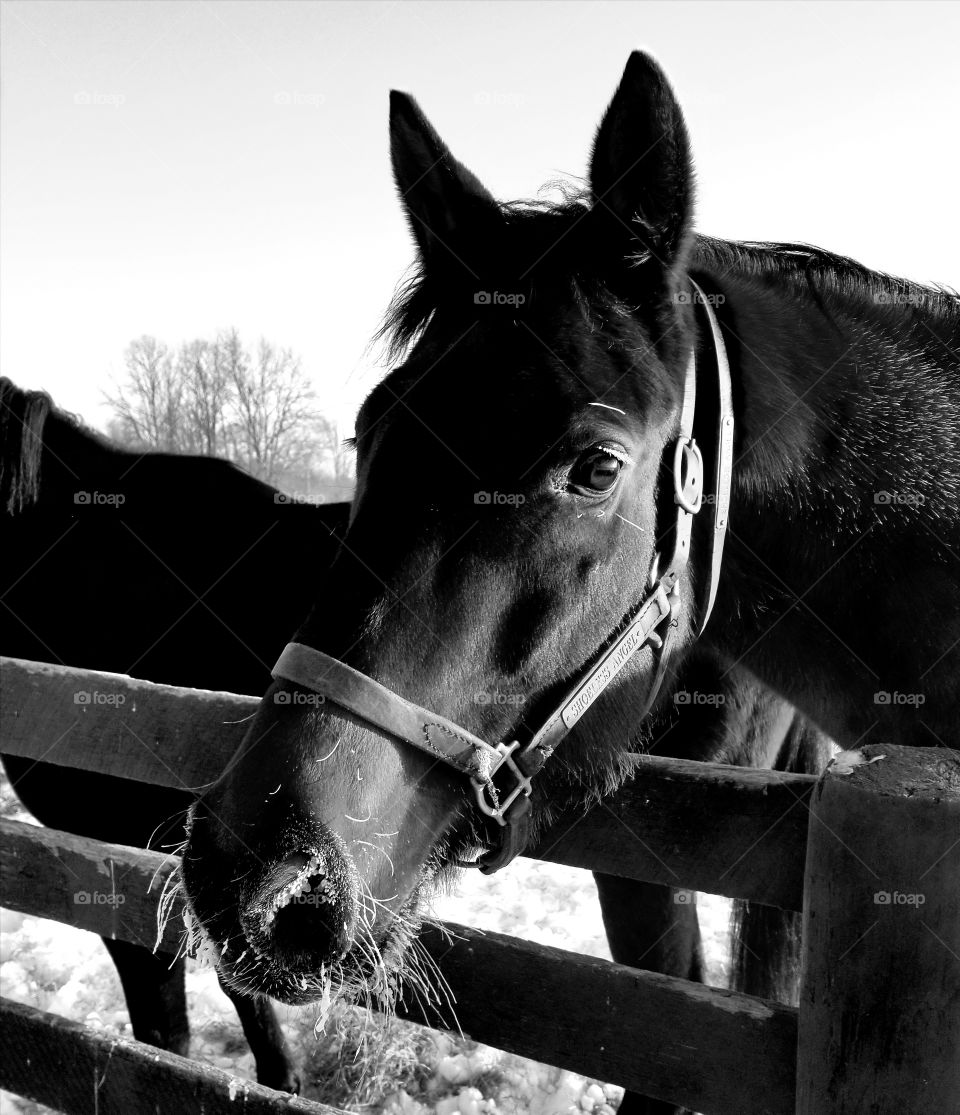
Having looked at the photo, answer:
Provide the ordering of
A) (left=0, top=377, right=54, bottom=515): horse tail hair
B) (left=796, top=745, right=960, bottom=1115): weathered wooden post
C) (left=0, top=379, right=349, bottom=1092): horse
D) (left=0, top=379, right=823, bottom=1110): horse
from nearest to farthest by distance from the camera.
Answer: (left=796, top=745, right=960, bottom=1115): weathered wooden post
(left=0, top=379, right=823, bottom=1110): horse
(left=0, top=379, right=349, bottom=1092): horse
(left=0, top=377, right=54, bottom=515): horse tail hair

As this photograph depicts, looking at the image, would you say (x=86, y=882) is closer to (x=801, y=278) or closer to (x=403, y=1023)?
(x=403, y=1023)

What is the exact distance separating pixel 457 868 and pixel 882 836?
0.86m

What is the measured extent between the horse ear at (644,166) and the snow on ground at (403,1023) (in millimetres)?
2059

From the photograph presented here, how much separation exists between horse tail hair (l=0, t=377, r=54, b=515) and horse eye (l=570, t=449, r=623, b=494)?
3.43 meters

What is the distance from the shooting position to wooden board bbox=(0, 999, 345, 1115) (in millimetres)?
1849

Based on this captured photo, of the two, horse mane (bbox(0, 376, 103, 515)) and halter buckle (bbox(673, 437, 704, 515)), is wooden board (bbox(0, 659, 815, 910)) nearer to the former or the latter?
halter buckle (bbox(673, 437, 704, 515))

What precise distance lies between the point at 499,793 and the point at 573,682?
0.92 ft

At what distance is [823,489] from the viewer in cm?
200

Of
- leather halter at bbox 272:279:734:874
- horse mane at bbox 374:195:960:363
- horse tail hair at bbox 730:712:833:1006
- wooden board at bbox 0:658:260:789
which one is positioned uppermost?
horse mane at bbox 374:195:960:363

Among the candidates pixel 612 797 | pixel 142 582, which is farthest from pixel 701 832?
pixel 142 582

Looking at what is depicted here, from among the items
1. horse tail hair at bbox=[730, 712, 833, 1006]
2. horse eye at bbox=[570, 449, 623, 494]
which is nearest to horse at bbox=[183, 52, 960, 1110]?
horse eye at bbox=[570, 449, 623, 494]

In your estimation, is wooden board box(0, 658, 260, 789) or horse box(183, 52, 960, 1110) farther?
wooden board box(0, 658, 260, 789)

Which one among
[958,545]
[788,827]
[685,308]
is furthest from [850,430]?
[788,827]

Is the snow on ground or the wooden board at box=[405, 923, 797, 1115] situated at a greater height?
the wooden board at box=[405, 923, 797, 1115]
